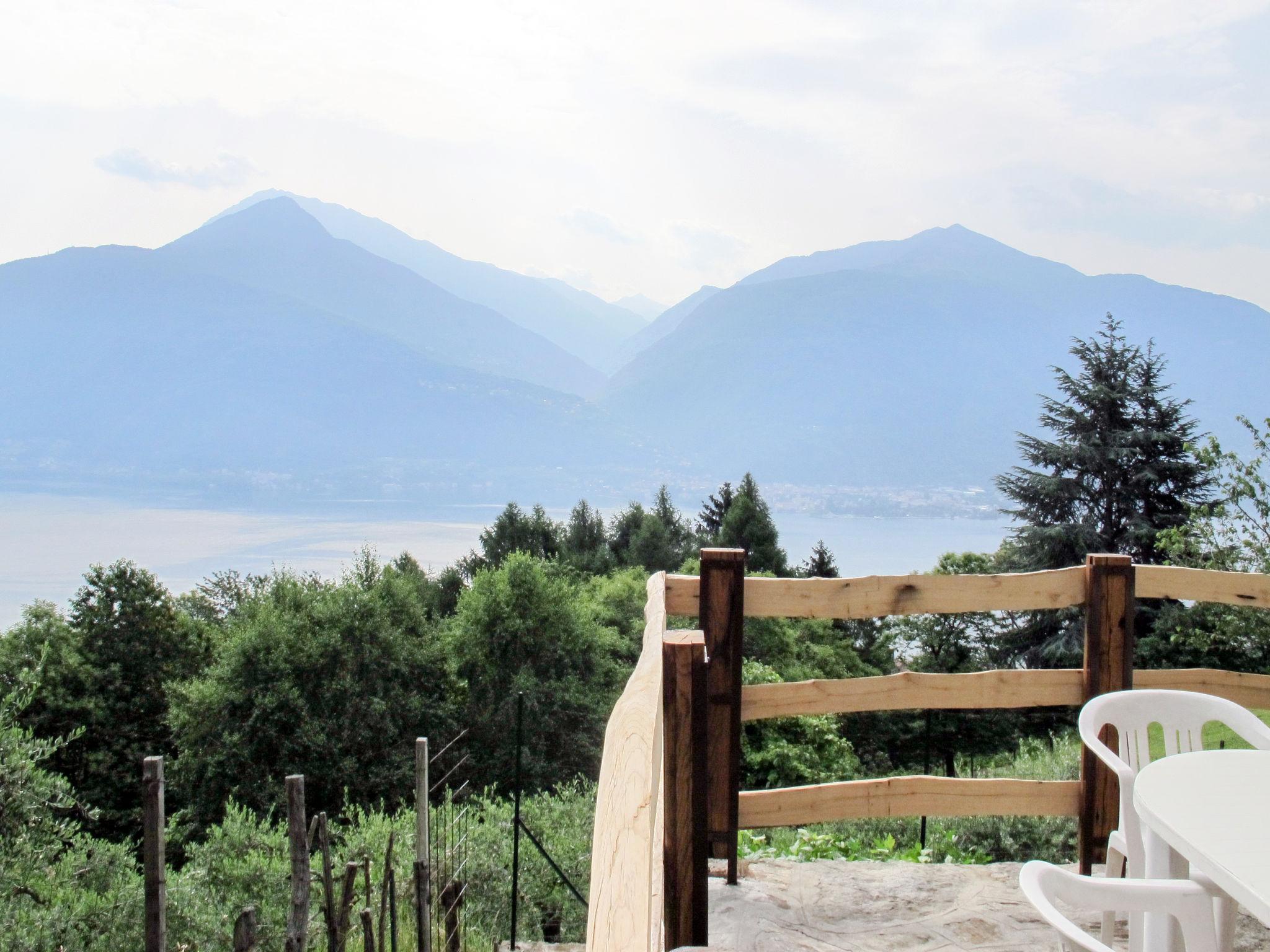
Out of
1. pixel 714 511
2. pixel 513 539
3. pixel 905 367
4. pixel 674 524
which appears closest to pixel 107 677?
pixel 513 539

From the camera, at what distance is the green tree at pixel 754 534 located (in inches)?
1117

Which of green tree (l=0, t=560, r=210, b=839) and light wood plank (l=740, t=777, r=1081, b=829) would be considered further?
green tree (l=0, t=560, r=210, b=839)

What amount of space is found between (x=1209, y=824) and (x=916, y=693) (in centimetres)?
111

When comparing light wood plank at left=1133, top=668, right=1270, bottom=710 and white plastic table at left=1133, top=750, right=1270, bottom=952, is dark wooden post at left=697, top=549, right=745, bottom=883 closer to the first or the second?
white plastic table at left=1133, top=750, right=1270, bottom=952

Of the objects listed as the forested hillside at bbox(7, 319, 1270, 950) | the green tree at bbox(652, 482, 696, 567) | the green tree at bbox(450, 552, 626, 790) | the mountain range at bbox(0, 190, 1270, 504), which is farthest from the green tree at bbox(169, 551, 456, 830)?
the mountain range at bbox(0, 190, 1270, 504)

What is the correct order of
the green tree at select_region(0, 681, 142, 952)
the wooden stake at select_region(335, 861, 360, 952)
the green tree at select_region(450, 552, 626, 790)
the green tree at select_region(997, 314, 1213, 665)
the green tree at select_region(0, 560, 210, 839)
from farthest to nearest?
the green tree at select_region(997, 314, 1213, 665)
the green tree at select_region(450, 552, 626, 790)
the green tree at select_region(0, 560, 210, 839)
the green tree at select_region(0, 681, 142, 952)
the wooden stake at select_region(335, 861, 360, 952)

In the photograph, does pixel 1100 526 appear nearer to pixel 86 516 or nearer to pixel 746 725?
pixel 746 725

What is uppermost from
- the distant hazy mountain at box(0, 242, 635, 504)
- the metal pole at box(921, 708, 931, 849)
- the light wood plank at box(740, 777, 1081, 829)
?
the distant hazy mountain at box(0, 242, 635, 504)

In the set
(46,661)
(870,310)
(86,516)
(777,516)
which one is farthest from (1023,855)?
(870,310)

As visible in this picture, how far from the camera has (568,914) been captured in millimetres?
7035

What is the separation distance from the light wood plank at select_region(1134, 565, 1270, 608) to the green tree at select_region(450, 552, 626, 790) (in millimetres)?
17649

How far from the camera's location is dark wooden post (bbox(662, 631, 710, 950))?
1523 mm

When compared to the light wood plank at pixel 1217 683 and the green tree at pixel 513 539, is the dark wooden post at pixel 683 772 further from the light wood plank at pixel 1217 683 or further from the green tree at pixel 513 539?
the green tree at pixel 513 539

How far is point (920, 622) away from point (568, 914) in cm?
1828
